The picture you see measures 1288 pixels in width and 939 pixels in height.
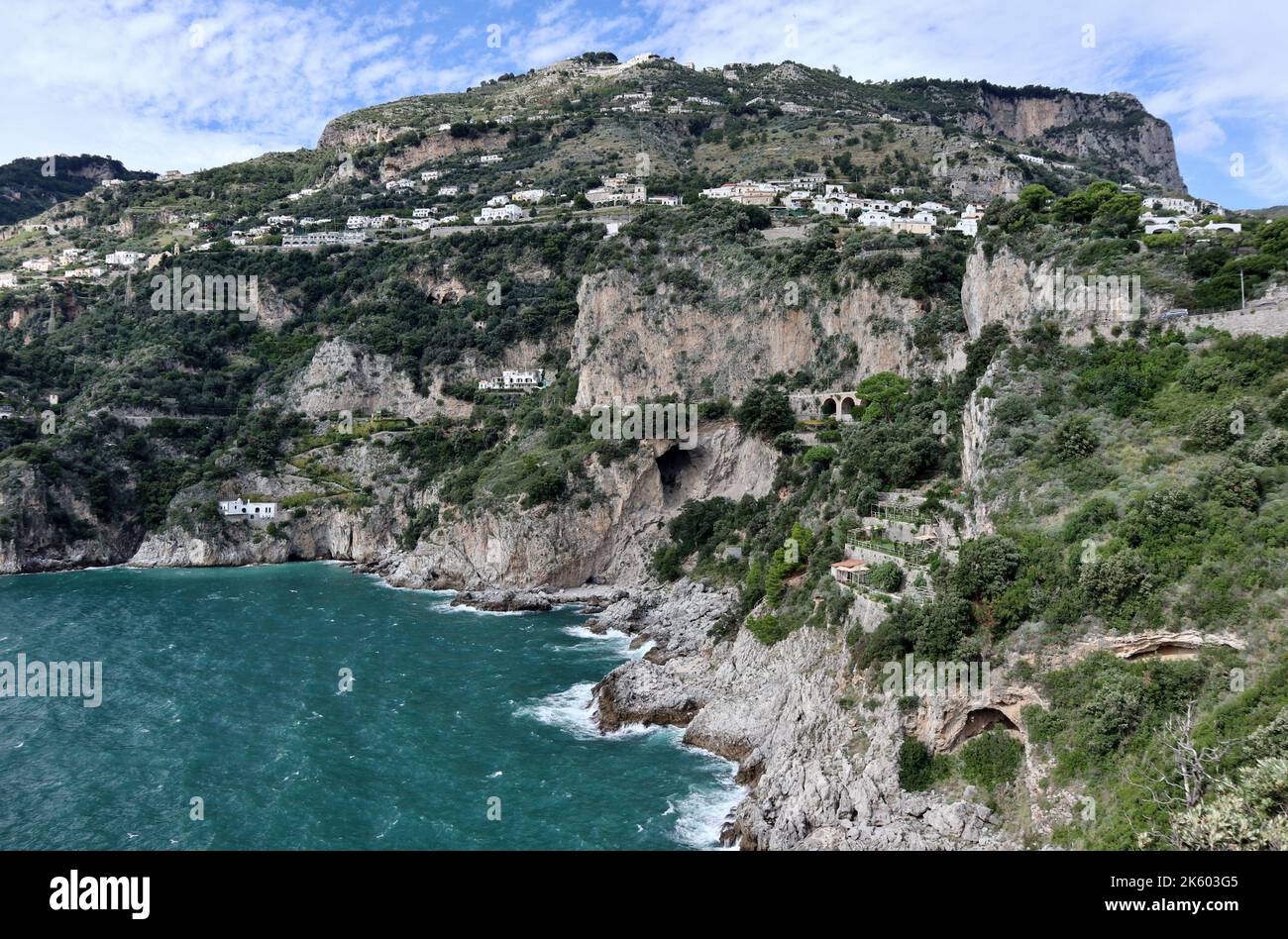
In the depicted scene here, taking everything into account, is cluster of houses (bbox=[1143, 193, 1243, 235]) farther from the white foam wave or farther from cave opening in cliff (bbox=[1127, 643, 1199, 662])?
the white foam wave

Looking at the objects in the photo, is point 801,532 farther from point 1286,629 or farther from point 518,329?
point 518,329

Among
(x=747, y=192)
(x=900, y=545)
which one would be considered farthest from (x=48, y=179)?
(x=900, y=545)

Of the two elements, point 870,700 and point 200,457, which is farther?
point 200,457

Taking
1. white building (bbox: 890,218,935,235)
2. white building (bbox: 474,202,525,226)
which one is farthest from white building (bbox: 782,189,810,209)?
white building (bbox: 474,202,525,226)

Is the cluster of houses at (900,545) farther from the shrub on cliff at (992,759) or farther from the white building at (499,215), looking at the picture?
the white building at (499,215)

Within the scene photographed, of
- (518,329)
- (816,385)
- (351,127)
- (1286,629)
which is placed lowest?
(1286,629)

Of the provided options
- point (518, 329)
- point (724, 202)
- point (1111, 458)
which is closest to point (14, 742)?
point (1111, 458)
